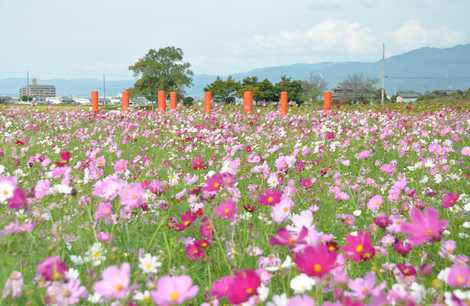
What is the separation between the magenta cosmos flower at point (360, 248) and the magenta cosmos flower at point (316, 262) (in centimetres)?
32

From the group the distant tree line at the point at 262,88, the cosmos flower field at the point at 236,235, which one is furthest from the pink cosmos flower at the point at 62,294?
the distant tree line at the point at 262,88

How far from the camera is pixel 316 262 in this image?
110 cm

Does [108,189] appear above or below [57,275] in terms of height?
above

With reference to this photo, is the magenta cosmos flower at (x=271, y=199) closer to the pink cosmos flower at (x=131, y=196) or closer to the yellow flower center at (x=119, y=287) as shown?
the pink cosmos flower at (x=131, y=196)

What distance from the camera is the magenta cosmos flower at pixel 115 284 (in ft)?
3.78

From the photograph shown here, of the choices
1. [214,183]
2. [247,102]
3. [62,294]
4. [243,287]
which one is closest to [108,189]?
[214,183]

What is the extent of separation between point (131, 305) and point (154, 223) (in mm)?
1270

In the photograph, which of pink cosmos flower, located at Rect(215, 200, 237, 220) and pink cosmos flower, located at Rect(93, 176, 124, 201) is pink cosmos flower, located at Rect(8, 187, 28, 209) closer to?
pink cosmos flower, located at Rect(93, 176, 124, 201)

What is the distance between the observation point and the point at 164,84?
58094 millimetres

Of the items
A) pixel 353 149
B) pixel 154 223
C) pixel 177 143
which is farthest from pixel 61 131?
pixel 154 223

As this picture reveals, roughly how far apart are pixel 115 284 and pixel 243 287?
267 mm

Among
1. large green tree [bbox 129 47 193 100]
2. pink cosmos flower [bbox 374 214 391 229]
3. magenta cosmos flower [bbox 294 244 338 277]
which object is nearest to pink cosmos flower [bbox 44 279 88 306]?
magenta cosmos flower [bbox 294 244 338 277]

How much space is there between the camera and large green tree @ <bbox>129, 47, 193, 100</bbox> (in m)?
58.2

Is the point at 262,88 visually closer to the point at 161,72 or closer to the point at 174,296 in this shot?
the point at 161,72
